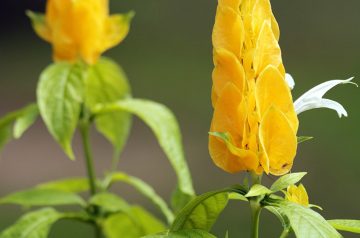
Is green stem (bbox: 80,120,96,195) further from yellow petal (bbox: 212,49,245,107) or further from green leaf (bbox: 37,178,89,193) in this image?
yellow petal (bbox: 212,49,245,107)

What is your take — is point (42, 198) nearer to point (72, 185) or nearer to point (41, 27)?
point (72, 185)

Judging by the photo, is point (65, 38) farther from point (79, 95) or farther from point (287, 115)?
point (287, 115)

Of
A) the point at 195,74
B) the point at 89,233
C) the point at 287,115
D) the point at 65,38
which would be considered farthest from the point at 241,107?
the point at 195,74

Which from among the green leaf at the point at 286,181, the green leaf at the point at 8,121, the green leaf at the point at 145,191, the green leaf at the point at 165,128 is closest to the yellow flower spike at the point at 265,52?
the green leaf at the point at 286,181

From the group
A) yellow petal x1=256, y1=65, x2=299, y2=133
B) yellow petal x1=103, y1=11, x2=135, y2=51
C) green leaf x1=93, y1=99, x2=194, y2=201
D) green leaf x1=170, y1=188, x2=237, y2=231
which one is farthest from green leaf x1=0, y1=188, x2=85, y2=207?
yellow petal x1=256, y1=65, x2=299, y2=133

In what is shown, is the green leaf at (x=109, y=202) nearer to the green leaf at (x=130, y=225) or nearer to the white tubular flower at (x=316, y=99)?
the green leaf at (x=130, y=225)

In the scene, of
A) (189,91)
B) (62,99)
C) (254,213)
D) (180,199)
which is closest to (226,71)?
(254,213)
